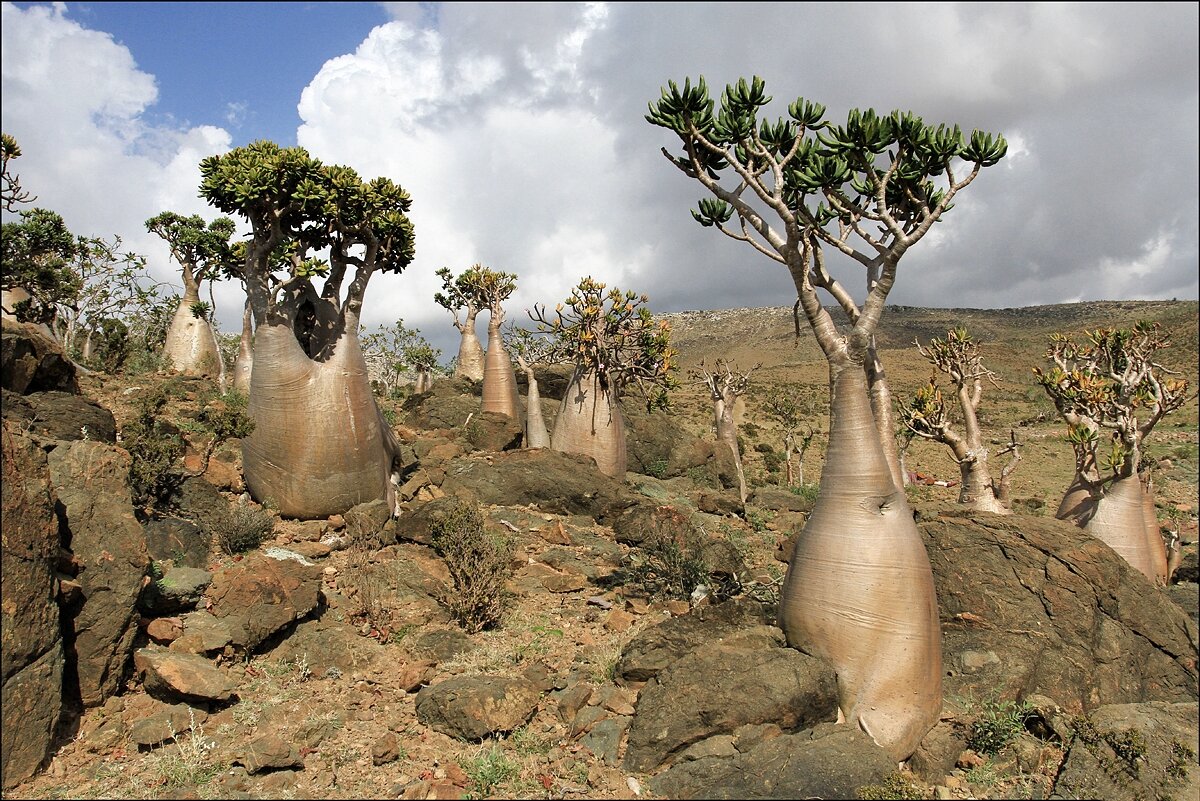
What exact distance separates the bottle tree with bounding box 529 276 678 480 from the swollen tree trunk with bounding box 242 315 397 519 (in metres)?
5.22

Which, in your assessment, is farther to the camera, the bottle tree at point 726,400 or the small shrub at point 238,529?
the bottle tree at point 726,400

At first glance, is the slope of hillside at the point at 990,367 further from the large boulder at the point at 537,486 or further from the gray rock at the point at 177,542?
the gray rock at the point at 177,542

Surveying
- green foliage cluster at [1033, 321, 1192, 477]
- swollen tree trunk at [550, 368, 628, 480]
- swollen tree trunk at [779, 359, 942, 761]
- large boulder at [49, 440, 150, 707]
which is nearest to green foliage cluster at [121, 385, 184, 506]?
large boulder at [49, 440, 150, 707]

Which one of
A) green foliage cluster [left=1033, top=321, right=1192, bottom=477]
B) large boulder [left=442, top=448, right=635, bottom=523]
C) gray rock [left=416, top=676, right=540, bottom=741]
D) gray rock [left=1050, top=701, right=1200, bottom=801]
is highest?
green foliage cluster [left=1033, top=321, right=1192, bottom=477]

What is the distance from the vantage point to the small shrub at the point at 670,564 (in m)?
6.75

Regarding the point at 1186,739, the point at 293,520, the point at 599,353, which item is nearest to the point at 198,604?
the point at 293,520

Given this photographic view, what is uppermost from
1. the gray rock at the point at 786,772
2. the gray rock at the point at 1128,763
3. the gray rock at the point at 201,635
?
the gray rock at the point at 201,635

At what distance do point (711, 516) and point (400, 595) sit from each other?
641 cm

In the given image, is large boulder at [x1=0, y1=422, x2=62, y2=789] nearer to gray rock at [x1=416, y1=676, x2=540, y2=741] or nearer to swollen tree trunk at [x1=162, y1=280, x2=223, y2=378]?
gray rock at [x1=416, y1=676, x2=540, y2=741]

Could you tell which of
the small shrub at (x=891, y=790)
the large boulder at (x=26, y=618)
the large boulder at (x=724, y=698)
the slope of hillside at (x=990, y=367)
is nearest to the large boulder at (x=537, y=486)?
the slope of hillside at (x=990, y=367)

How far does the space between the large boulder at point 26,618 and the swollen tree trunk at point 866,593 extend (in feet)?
15.5

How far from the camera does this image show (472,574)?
592cm

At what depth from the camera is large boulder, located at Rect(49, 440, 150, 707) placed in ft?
13.9

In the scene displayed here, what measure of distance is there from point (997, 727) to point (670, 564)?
3.16 m
